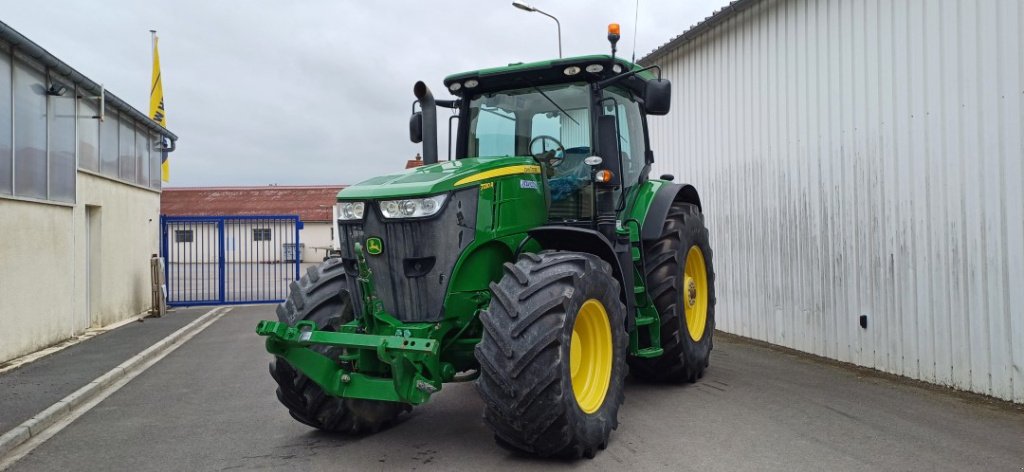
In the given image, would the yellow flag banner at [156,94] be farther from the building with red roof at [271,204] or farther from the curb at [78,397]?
the building with red roof at [271,204]

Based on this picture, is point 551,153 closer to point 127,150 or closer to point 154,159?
point 127,150

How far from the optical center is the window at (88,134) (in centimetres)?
1235

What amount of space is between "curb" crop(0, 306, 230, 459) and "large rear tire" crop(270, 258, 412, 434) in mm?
2247

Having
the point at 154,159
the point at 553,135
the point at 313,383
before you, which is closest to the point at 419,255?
the point at 313,383

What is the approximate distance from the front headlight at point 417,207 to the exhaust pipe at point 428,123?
1.28m

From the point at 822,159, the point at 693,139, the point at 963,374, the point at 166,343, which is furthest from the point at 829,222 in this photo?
the point at 166,343

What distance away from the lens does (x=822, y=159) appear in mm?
9000

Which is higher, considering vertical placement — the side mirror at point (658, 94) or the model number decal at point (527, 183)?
the side mirror at point (658, 94)

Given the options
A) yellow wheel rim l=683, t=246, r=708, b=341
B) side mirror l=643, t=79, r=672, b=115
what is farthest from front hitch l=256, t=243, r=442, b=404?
yellow wheel rim l=683, t=246, r=708, b=341

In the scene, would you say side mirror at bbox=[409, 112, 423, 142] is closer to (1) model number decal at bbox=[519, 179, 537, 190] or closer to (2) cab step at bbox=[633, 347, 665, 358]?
(1) model number decal at bbox=[519, 179, 537, 190]

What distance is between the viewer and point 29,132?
1035 cm

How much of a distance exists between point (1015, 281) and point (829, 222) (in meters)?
2.57

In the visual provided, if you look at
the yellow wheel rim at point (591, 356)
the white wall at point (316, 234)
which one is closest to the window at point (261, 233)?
the white wall at point (316, 234)

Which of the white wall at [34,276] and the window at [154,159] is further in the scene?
the window at [154,159]
